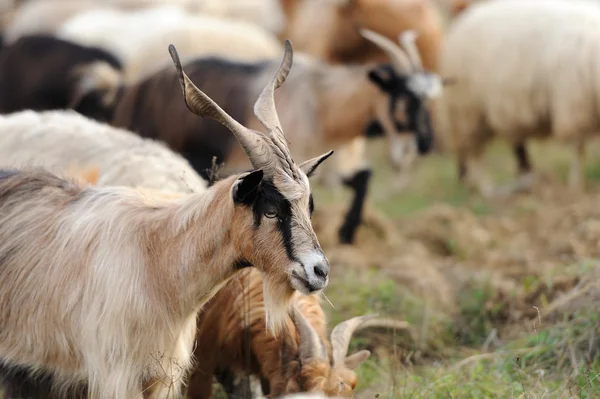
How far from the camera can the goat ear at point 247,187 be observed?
4453 mm

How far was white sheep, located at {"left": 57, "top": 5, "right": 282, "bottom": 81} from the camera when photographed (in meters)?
11.9

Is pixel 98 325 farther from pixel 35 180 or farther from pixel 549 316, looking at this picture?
pixel 549 316

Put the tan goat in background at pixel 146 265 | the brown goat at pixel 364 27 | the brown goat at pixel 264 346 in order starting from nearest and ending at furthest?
the tan goat in background at pixel 146 265, the brown goat at pixel 264 346, the brown goat at pixel 364 27

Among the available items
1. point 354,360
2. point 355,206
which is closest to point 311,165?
point 354,360

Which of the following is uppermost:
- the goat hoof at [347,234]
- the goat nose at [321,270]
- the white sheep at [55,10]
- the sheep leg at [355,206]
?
the goat nose at [321,270]

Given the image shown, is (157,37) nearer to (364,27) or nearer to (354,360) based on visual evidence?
(364,27)

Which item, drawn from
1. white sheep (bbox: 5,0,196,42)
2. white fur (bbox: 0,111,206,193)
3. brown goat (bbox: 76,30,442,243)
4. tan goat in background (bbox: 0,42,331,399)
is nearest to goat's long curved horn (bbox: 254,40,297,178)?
tan goat in background (bbox: 0,42,331,399)

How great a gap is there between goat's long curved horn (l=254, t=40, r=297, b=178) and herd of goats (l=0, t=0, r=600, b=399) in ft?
0.04

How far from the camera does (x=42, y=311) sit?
16.2ft

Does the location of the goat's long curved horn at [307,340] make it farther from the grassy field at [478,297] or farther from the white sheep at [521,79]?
the white sheep at [521,79]

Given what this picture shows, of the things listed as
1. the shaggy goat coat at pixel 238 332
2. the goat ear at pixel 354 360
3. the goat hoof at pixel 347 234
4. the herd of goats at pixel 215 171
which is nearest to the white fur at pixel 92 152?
the herd of goats at pixel 215 171

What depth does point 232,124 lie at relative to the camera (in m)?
4.66

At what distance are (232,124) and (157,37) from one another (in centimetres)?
805

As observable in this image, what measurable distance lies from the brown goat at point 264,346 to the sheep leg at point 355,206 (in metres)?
3.75
